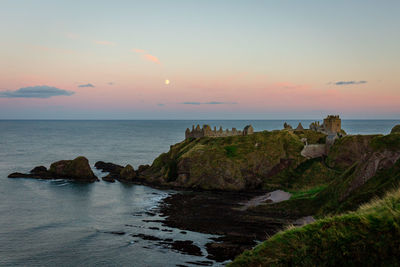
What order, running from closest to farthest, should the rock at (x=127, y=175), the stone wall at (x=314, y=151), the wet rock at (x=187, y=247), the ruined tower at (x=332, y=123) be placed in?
the wet rock at (x=187, y=247), the stone wall at (x=314, y=151), the rock at (x=127, y=175), the ruined tower at (x=332, y=123)

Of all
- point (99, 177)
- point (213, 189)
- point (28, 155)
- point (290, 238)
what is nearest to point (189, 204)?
point (213, 189)

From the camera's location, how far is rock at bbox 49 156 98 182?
10175 cm

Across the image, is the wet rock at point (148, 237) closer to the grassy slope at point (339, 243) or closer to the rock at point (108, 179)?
the grassy slope at point (339, 243)

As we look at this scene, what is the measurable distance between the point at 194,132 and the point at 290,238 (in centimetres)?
10918

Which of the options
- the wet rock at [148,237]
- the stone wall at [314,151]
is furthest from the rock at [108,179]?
the stone wall at [314,151]

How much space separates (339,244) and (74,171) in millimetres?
102575

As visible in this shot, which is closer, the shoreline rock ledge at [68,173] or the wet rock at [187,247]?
the wet rock at [187,247]

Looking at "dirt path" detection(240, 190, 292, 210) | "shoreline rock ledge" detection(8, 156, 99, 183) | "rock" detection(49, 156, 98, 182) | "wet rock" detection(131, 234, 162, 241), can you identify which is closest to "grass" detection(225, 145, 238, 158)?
"dirt path" detection(240, 190, 292, 210)

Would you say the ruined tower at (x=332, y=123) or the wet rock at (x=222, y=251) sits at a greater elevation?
the ruined tower at (x=332, y=123)

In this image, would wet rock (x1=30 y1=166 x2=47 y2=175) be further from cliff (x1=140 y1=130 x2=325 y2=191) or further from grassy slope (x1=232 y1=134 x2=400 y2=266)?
grassy slope (x1=232 y1=134 x2=400 y2=266)

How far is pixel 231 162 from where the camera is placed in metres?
94.4

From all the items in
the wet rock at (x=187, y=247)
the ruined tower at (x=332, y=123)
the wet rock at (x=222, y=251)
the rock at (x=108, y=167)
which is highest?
the ruined tower at (x=332, y=123)

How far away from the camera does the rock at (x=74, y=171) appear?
334ft

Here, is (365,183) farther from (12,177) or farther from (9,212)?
(12,177)
